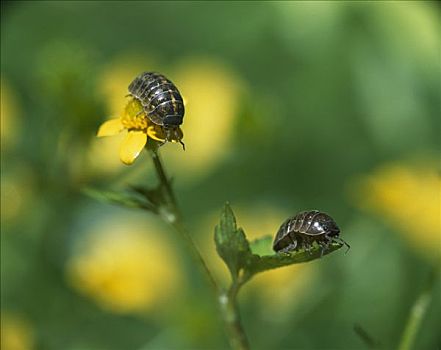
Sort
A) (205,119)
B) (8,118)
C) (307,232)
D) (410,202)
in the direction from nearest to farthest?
(307,232)
(410,202)
(8,118)
(205,119)

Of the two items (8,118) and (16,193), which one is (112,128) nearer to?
(16,193)

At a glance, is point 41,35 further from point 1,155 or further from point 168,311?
point 168,311

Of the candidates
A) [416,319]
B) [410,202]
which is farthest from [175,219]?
[410,202]

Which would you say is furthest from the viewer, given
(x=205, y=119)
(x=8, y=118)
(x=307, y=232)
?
(x=205, y=119)

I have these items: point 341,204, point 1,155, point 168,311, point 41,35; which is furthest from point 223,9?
point 168,311

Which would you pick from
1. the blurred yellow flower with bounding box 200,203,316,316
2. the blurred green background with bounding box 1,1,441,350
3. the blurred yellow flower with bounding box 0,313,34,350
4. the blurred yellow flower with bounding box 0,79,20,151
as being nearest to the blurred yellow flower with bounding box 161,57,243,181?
the blurred green background with bounding box 1,1,441,350

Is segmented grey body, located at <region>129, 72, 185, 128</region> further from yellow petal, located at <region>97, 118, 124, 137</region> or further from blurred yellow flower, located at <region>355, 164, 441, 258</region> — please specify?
blurred yellow flower, located at <region>355, 164, 441, 258</region>

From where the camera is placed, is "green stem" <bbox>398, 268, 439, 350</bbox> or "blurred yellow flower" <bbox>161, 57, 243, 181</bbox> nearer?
"green stem" <bbox>398, 268, 439, 350</bbox>

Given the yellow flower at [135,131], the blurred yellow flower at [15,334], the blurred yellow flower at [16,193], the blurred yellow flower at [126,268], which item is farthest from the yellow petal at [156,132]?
the blurred yellow flower at [16,193]
